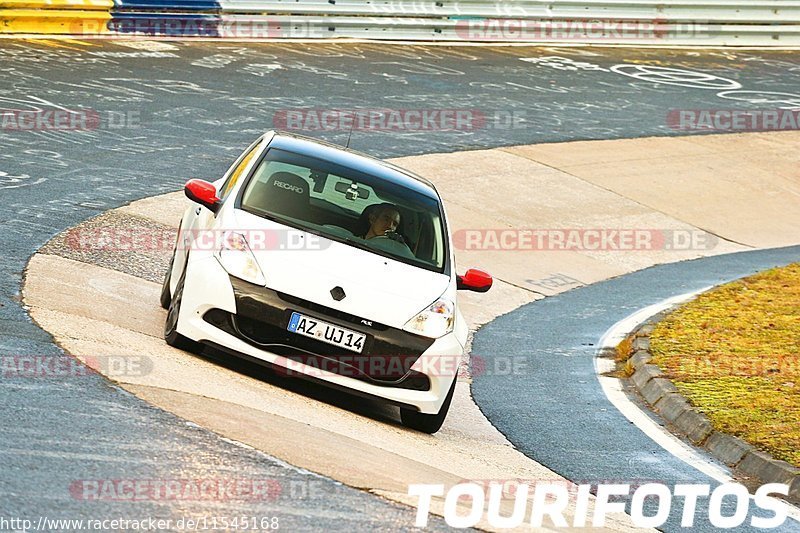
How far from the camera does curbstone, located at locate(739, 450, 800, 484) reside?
27.7 feet

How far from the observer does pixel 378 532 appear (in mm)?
6082

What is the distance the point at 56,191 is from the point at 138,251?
1.74 metres

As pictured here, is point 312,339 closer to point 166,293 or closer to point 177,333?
point 177,333

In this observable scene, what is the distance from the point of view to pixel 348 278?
8484 mm

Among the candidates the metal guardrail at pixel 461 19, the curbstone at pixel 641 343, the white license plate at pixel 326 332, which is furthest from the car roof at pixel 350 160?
the metal guardrail at pixel 461 19

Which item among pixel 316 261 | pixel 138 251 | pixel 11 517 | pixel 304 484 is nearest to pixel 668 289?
pixel 138 251

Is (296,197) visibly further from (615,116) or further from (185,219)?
(615,116)

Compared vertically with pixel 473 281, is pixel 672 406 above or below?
below
